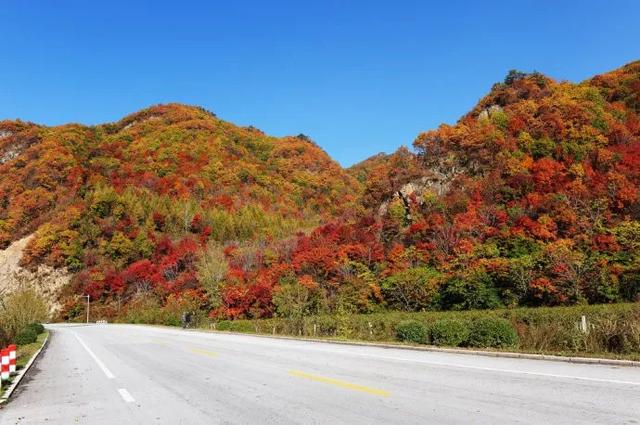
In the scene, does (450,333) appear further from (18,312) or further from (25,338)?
(18,312)

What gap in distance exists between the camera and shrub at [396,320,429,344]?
1748 centimetres

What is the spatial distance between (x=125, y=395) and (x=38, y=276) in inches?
3460

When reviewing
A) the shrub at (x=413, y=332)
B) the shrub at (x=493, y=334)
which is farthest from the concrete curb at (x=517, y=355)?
the shrub at (x=493, y=334)

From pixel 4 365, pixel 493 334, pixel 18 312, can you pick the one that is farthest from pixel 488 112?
pixel 4 365

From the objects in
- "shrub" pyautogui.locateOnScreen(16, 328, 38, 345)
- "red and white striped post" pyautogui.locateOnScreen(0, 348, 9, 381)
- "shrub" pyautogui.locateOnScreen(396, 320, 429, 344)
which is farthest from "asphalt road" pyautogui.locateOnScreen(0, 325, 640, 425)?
"shrub" pyautogui.locateOnScreen(16, 328, 38, 345)

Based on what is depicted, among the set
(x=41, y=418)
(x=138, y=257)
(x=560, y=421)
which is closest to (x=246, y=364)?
(x=41, y=418)

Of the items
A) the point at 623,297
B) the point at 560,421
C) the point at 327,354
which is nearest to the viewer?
the point at 560,421

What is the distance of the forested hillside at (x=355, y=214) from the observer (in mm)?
36688


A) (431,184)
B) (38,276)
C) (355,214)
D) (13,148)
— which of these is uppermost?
(13,148)

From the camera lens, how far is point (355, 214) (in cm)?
6569

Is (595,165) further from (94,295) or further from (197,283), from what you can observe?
(94,295)

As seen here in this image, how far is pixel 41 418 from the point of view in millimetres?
7137

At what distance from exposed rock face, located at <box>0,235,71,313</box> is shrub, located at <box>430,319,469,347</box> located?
81713mm

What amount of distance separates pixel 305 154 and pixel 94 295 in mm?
68806
